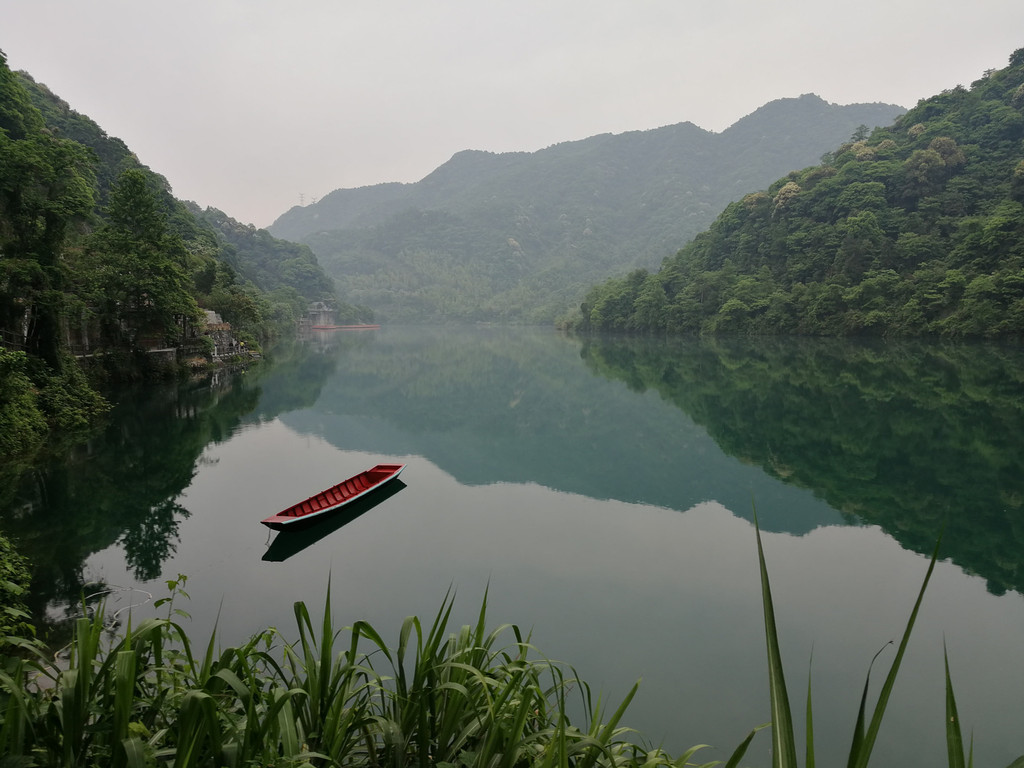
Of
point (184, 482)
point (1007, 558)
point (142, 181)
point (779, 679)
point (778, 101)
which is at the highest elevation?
point (778, 101)

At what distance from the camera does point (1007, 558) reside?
7926 mm

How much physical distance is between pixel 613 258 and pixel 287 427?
12486 centimetres

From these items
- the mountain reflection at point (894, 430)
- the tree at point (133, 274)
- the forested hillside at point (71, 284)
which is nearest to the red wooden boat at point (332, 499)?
the forested hillside at point (71, 284)

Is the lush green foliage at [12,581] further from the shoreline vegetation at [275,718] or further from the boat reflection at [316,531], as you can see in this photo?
the boat reflection at [316,531]

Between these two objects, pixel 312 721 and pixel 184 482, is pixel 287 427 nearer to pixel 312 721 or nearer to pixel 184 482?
pixel 184 482

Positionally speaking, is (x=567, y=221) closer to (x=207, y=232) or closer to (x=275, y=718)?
(x=207, y=232)

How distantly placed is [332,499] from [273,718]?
26.5ft

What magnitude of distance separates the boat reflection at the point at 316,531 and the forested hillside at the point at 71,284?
16.6ft

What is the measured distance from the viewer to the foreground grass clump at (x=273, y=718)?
2.10 metres

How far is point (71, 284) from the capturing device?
18031mm

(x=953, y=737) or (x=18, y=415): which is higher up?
(x=18, y=415)

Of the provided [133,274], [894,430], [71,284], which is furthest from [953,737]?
[133,274]

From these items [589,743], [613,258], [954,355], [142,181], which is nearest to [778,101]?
[613,258]

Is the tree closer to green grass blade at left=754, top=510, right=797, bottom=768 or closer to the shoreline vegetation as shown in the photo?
the shoreline vegetation
